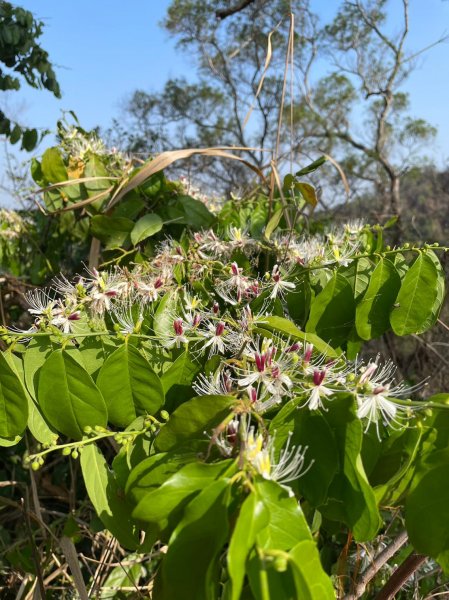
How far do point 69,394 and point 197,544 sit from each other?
0.85ft

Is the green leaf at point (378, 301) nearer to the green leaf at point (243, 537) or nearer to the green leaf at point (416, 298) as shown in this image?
the green leaf at point (416, 298)

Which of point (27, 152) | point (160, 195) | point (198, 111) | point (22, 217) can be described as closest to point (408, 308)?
point (160, 195)

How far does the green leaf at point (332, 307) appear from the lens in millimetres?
725

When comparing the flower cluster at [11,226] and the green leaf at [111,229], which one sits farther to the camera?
the flower cluster at [11,226]

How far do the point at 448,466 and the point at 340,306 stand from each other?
1.09 ft

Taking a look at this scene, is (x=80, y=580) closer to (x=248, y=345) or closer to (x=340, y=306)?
(x=248, y=345)

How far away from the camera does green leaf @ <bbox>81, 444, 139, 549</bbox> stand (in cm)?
51

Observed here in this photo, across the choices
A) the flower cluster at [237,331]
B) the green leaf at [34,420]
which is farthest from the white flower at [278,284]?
the green leaf at [34,420]

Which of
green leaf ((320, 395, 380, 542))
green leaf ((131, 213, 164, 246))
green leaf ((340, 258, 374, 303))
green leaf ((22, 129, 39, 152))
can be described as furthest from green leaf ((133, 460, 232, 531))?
green leaf ((22, 129, 39, 152))

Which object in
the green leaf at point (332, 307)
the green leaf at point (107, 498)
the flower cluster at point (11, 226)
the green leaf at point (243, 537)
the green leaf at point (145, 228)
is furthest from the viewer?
the flower cluster at point (11, 226)

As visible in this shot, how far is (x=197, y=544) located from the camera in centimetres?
33

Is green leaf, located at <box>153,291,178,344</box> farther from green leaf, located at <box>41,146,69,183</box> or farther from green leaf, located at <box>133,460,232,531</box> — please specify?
green leaf, located at <box>41,146,69,183</box>

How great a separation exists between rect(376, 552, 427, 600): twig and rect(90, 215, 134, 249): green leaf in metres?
0.72

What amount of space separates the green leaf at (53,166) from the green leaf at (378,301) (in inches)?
28.9
